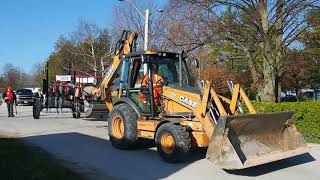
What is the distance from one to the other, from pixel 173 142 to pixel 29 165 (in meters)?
3.12

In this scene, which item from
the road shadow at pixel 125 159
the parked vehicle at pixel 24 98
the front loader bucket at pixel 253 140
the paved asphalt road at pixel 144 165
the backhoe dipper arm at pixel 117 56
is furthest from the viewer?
the parked vehicle at pixel 24 98

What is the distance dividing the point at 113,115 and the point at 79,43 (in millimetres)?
50836

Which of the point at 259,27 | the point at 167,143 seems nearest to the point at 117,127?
the point at 167,143

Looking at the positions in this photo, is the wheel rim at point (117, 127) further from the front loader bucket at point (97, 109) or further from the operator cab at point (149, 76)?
the front loader bucket at point (97, 109)

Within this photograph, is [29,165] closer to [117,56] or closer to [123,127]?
[123,127]

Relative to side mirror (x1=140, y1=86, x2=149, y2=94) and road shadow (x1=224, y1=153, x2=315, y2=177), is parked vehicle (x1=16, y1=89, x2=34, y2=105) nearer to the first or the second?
side mirror (x1=140, y1=86, x2=149, y2=94)

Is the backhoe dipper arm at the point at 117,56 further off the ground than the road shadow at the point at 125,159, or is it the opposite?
the backhoe dipper arm at the point at 117,56

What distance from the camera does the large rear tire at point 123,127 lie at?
13.0m

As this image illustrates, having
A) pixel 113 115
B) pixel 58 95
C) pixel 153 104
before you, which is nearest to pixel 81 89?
pixel 58 95

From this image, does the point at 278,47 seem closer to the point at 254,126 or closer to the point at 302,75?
the point at 254,126

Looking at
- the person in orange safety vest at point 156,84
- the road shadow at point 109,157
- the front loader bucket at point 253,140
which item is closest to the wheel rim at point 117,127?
the road shadow at point 109,157

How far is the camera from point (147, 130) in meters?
12.3

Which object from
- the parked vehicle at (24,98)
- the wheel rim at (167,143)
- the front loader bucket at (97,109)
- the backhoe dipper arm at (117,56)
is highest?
the backhoe dipper arm at (117,56)

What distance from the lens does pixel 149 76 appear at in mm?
12523
